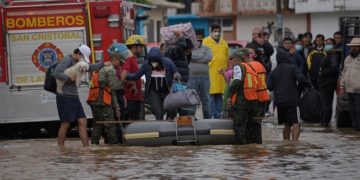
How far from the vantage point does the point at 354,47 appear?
19828 millimetres

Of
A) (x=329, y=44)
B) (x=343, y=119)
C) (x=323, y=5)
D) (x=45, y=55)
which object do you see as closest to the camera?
(x=45, y=55)

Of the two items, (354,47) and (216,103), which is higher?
(354,47)

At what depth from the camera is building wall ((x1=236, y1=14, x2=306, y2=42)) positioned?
213 ft

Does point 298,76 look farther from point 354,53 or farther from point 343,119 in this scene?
point 343,119

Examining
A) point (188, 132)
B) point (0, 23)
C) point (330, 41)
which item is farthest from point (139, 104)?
point (330, 41)

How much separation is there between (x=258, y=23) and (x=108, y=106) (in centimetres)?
5307

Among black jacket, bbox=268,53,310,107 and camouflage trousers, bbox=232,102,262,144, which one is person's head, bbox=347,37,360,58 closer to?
black jacket, bbox=268,53,310,107

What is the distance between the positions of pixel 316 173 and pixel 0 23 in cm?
822

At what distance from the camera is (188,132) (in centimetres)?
1598

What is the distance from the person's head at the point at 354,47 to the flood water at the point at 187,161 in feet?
9.65

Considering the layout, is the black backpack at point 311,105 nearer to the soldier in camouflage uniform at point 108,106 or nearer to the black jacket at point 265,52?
the black jacket at point 265,52

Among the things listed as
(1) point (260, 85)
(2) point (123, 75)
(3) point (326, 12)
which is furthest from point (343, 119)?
(3) point (326, 12)

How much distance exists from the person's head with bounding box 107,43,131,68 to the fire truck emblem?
3.00 metres

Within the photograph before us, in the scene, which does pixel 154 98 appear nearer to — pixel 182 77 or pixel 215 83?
pixel 182 77
